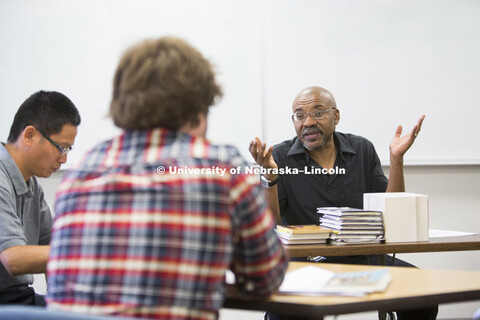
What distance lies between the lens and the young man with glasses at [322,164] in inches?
109

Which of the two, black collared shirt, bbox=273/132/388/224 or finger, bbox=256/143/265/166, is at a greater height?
finger, bbox=256/143/265/166

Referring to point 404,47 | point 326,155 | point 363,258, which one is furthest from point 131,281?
point 404,47

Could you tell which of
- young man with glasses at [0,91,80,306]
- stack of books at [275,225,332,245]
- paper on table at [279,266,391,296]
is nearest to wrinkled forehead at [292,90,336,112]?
stack of books at [275,225,332,245]

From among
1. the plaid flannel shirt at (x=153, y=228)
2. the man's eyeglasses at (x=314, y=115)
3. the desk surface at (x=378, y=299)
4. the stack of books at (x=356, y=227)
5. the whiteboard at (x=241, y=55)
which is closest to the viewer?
the plaid flannel shirt at (x=153, y=228)

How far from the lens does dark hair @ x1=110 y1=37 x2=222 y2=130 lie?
1031 millimetres

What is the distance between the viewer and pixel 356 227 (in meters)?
2.09

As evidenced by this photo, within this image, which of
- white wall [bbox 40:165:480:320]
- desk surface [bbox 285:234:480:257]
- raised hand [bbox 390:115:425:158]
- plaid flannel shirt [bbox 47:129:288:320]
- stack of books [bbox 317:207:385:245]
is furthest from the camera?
white wall [bbox 40:165:480:320]

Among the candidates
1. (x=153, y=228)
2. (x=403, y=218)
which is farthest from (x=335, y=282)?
(x=403, y=218)

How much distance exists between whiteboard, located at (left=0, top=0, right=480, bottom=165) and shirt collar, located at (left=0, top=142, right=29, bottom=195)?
1395 mm

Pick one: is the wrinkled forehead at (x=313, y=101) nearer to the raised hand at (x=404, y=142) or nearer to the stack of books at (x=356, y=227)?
the raised hand at (x=404, y=142)

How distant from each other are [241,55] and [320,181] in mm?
1113

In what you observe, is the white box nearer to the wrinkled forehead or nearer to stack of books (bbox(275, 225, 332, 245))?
stack of books (bbox(275, 225, 332, 245))

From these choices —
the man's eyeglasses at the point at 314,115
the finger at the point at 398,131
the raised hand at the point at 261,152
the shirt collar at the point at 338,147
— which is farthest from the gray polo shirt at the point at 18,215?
the finger at the point at 398,131

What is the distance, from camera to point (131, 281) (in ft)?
3.07
